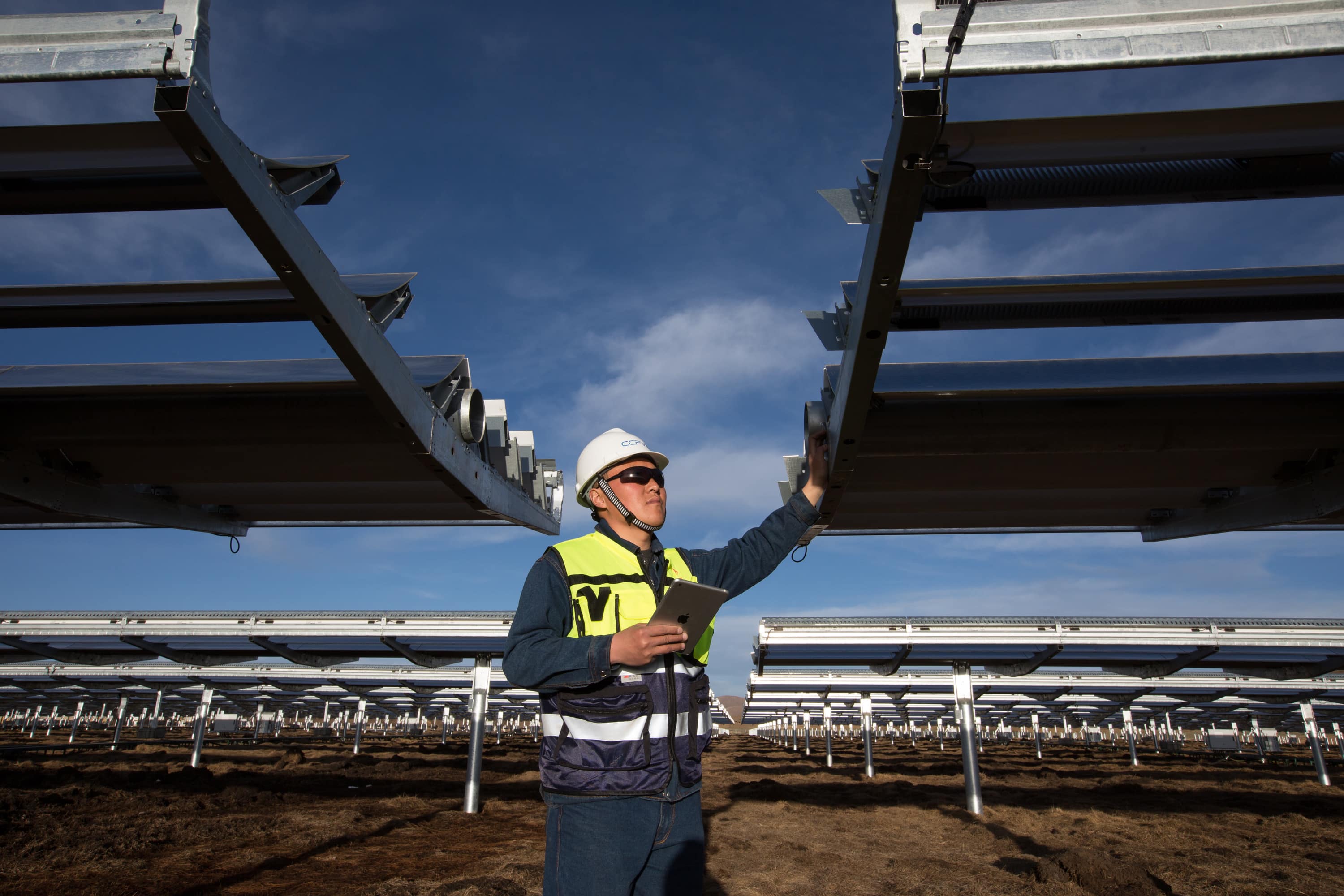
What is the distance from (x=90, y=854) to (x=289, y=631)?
4.09 meters

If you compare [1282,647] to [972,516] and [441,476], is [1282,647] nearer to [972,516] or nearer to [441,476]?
[972,516]

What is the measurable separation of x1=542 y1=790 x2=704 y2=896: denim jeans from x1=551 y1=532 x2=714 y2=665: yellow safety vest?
0.52 meters

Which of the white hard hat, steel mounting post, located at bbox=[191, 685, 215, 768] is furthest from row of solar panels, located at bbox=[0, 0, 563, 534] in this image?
steel mounting post, located at bbox=[191, 685, 215, 768]

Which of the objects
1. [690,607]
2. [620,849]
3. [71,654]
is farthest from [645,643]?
[71,654]

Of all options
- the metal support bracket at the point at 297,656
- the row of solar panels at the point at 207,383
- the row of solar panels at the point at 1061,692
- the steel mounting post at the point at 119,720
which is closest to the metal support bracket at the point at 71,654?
the metal support bracket at the point at 297,656

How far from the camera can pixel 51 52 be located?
291cm

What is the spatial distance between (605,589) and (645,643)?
0.48 metres

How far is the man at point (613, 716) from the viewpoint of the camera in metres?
2.32

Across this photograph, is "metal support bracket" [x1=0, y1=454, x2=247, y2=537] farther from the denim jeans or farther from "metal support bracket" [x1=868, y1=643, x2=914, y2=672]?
"metal support bracket" [x1=868, y1=643, x2=914, y2=672]

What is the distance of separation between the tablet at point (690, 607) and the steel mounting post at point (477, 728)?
11237 millimetres

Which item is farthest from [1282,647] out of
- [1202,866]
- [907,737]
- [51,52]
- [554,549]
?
[907,737]

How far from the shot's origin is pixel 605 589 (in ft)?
8.61

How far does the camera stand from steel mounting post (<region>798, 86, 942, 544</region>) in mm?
2768

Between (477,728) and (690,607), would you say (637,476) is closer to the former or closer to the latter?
(690,607)
